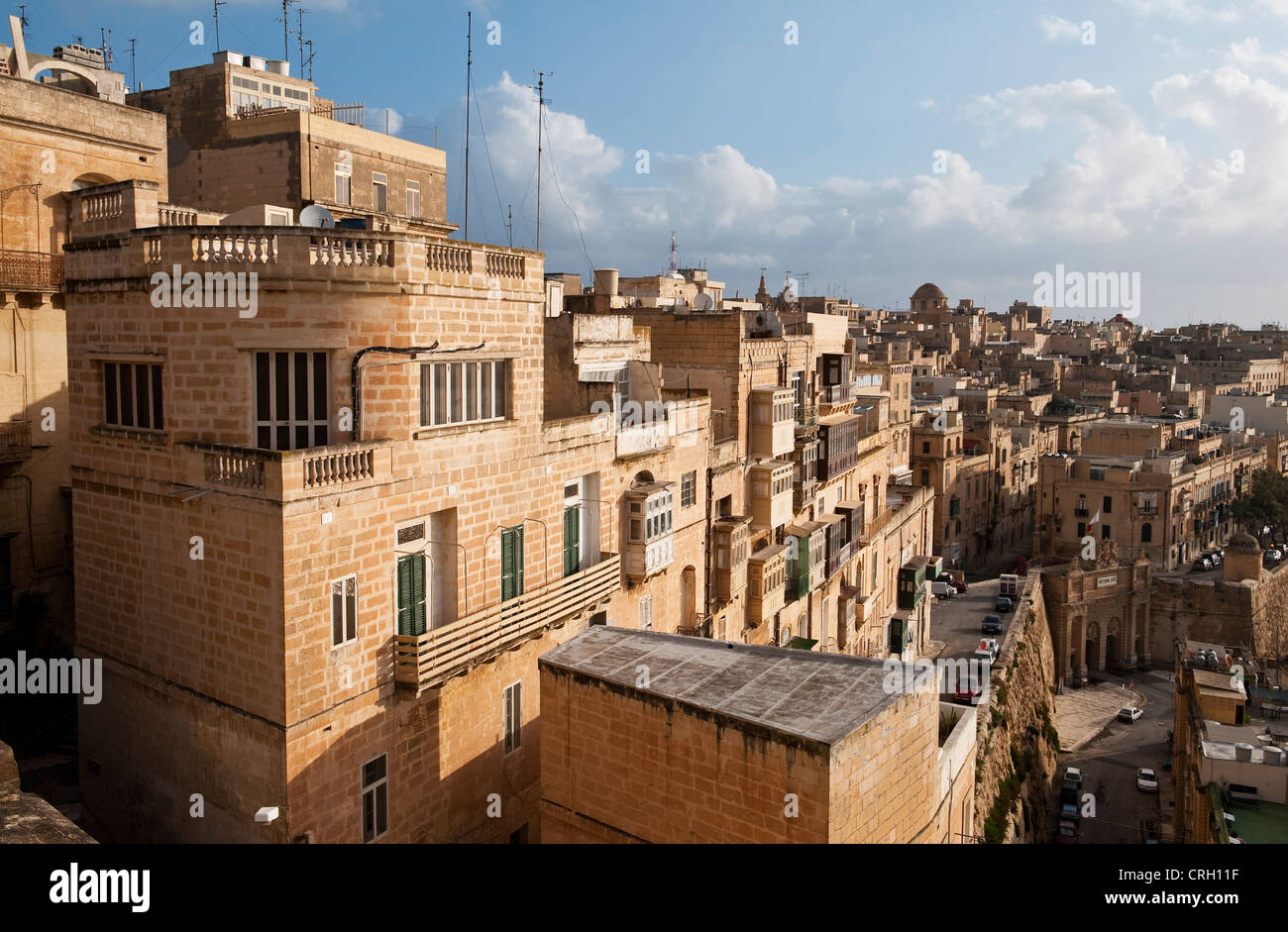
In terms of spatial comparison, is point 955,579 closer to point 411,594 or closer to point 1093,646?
point 1093,646

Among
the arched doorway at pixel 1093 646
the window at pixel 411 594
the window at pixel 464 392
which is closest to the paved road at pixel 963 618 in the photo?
the arched doorway at pixel 1093 646

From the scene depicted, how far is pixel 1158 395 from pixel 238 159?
8614 centimetres

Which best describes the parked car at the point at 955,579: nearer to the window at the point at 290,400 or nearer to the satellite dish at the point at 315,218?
the satellite dish at the point at 315,218

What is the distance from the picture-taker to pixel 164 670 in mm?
13906

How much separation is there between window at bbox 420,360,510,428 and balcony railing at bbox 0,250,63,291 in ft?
34.7

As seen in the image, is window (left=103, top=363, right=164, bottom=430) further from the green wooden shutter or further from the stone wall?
the stone wall

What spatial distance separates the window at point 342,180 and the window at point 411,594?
13269mm

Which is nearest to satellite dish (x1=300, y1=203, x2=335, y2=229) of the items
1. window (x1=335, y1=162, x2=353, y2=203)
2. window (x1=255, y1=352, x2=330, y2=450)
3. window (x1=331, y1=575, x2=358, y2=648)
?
window (x1=255, y1=352, x2=330, y2=450)

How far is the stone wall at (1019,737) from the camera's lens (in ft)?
100

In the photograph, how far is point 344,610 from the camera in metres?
12.9

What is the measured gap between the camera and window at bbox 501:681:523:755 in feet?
53.2

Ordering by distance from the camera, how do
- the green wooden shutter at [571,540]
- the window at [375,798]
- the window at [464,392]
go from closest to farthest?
the window at [375,798]
the window at [464,392]
the green wooden shutter at [571,540]

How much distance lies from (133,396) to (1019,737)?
3256cm
